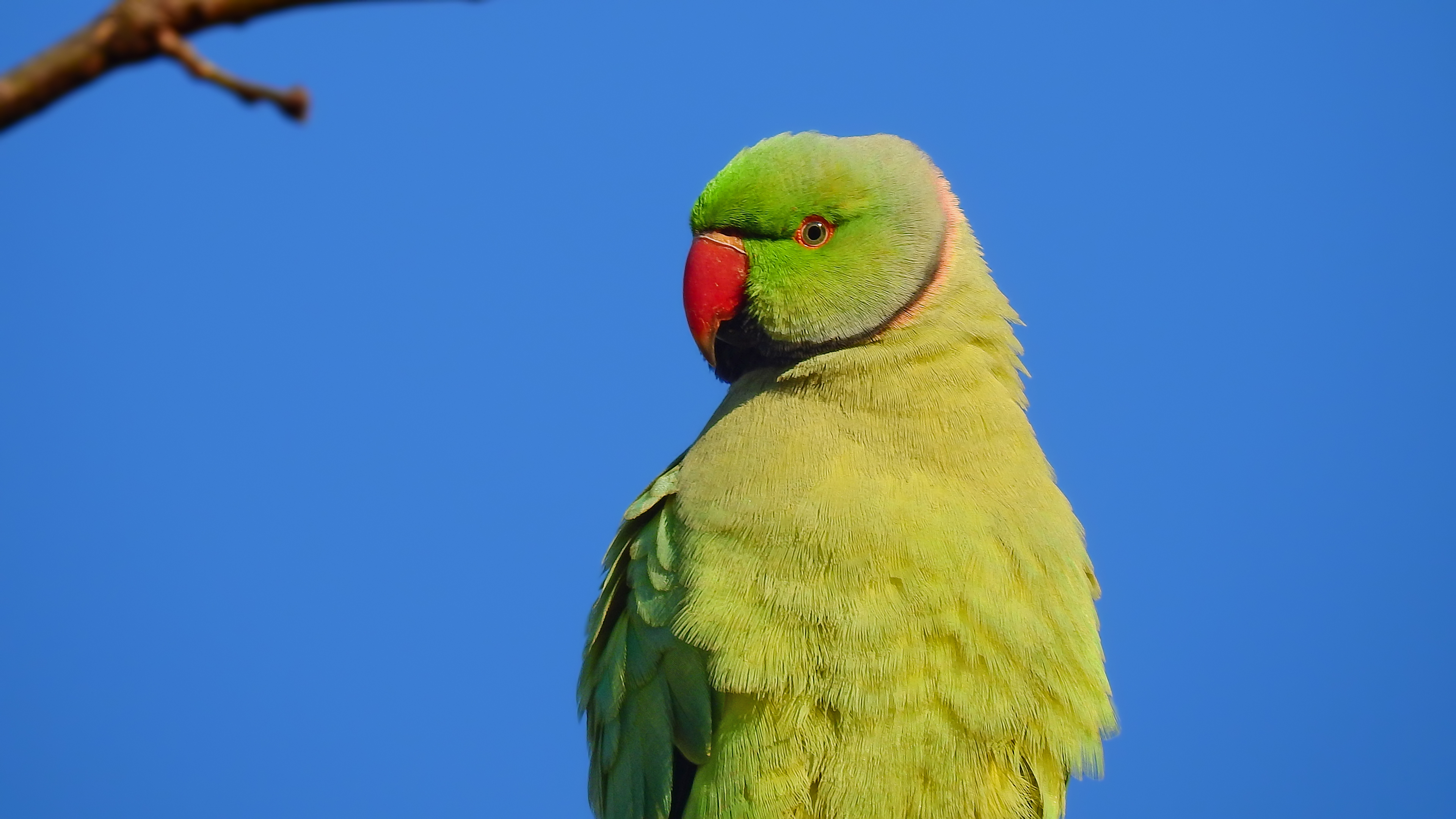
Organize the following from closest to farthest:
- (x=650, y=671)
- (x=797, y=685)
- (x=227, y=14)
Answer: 1. (x=227, y=14)
2. (x=797, y=685)
3. (x=650, y=671)

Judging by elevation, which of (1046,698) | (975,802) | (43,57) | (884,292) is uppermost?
(43,57)

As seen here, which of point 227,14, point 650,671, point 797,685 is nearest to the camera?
point 227,14

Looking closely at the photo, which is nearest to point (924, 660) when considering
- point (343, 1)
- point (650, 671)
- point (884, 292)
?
point (650, 671)

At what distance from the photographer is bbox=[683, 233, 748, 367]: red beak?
3.89 metres

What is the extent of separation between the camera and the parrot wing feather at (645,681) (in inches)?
143

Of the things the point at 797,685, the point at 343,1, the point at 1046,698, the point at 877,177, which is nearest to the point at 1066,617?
the point at 1046,698

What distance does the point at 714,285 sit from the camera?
3.90 metres

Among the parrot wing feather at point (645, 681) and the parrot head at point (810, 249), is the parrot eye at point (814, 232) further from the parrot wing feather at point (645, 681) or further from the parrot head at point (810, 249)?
the parrot wing feather at point (645, 681)

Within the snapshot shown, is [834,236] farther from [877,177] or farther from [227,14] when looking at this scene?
[227,14]

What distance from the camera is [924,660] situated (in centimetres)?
342

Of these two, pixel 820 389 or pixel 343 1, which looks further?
pixel 820 389

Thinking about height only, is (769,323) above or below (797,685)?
above

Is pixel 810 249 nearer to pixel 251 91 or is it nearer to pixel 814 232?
pixel 814 232

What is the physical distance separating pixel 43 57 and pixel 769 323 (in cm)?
292
